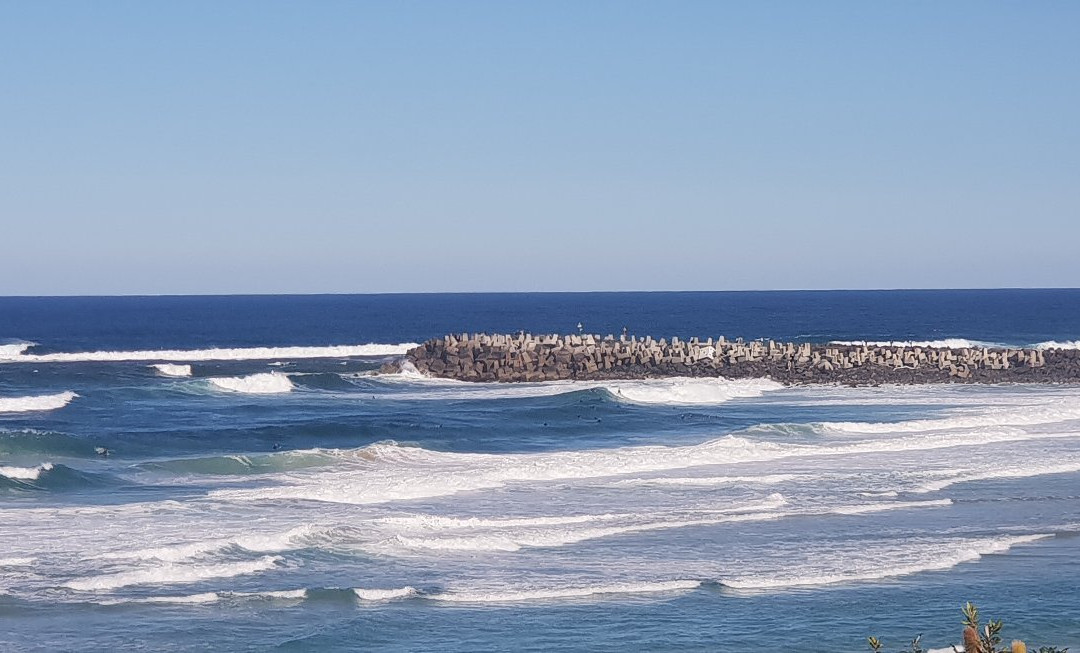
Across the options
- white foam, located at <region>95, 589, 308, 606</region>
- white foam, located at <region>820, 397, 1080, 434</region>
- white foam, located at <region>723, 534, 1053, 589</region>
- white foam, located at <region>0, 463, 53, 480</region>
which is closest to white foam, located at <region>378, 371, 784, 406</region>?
white foam, located at <region>820, 397, 1080, 434</region>

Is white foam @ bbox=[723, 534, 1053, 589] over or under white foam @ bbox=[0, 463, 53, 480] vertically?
under

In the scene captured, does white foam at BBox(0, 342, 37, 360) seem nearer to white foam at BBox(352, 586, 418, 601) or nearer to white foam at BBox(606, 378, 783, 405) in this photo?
white foam at BBox(606, 378, 783, 405)

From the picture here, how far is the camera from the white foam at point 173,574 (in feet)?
54.2

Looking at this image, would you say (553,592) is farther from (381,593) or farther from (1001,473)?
(1001,473)

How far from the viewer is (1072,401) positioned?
1500 inches

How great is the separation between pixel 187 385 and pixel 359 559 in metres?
29.3

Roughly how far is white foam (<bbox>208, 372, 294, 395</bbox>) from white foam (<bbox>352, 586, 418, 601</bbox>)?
30.3 meters

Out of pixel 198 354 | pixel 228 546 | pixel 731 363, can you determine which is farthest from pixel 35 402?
pixel 198 354

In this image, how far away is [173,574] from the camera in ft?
55.8

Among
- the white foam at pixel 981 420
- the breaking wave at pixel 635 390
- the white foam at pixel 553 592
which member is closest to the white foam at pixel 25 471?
the white foam at pixel 553 592

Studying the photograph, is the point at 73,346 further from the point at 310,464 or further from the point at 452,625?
the point at 452,625

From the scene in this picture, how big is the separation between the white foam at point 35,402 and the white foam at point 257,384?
605 centimetres

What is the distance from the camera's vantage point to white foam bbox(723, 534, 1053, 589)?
16750 mm

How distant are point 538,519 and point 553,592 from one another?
476cm
